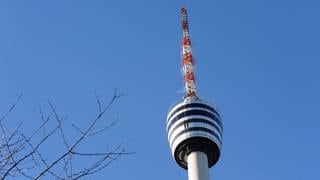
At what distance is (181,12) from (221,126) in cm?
1923

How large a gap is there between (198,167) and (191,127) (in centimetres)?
710

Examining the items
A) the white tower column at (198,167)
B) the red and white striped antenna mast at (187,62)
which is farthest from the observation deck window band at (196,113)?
the white tower column at (198,167)

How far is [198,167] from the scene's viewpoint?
90.3m

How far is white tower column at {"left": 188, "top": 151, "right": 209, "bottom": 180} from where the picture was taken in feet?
296

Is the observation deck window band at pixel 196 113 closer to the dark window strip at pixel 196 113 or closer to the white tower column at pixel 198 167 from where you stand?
the dark window strip at pixel 196 113

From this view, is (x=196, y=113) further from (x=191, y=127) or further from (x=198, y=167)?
(x=198, y=167)

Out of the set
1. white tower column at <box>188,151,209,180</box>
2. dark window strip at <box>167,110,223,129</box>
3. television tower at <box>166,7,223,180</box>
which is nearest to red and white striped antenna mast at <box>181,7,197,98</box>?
television tower at <box>166,7,223,180</box>

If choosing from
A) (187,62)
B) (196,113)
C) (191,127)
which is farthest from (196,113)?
(187,62)

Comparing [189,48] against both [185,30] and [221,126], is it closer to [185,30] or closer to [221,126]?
[185,30]

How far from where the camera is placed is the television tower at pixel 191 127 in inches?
3708

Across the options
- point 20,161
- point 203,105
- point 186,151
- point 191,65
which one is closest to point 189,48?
point 191,65

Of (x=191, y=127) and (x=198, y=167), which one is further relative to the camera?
(x=191, y=127)

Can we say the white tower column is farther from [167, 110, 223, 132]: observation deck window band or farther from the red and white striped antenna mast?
the red and white striped antenna mast

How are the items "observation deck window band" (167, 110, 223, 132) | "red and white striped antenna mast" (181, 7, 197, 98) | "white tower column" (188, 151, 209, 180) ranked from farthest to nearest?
1. "observation deck window band" (167, 110, 223, 132)
2. "red and white striped antenna mast" (181, 7, 197, 98)
3. "white tower column" (188, 151, 209, 180)
